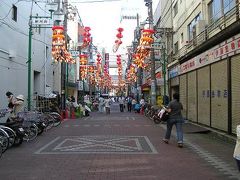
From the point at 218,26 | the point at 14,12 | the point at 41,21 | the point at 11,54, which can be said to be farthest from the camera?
the point at 14,12

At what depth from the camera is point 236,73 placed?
16125 millimetres

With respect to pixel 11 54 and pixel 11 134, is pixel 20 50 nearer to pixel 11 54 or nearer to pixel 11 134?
pixel 11 54

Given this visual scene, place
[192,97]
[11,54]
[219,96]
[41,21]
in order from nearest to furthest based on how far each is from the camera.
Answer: [219,96] → [41,21] → [192,97] → [11,54]

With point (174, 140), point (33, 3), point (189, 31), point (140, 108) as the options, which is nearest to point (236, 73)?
point (174, 140)

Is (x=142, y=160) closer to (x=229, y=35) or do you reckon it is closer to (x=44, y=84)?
(x=229, y=35)

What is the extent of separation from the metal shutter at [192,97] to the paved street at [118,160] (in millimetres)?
8012

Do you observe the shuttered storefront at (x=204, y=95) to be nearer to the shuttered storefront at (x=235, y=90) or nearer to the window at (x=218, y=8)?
the window at (x=218, y=8)

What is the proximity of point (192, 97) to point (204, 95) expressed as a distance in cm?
341

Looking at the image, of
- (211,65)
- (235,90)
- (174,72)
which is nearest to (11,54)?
(211,65)

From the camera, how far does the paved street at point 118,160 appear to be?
30.4 feet

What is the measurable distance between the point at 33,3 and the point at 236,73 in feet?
63.9

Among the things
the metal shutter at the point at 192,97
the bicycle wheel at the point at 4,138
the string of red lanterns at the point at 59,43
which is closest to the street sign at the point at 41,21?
the string of red lanterns at the point at 59,43

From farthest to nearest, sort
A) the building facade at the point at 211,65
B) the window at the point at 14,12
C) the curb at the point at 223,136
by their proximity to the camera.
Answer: the window at the point at 14,12, the building facade at the point at 211,65, the curb at the point at 223,136

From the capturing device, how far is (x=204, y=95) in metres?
21.9
